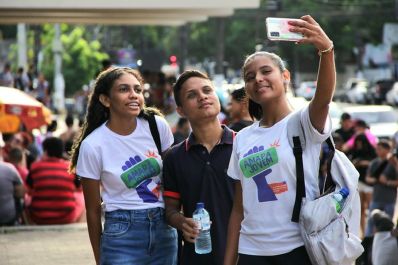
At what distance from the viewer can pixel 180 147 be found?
20.8 feet

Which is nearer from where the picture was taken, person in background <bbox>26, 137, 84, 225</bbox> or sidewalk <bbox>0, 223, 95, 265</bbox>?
sidewalk <bbox>0, 223, 95, 265</bbox>

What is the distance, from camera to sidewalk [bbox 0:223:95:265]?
11.0 meters

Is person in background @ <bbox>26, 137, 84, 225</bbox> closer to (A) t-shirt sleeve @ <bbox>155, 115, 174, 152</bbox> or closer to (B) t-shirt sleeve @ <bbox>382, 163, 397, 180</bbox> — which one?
(B) t-shirt sleeve @ <bbox>382, 163, 397, 180</bbox>

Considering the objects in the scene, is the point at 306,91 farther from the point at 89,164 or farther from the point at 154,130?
the point at 89,164

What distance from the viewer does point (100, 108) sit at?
21.9 ft

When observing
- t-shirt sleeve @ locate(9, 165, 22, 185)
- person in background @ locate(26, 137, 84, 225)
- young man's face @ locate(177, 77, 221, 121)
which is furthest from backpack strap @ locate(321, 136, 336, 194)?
t-shirt sleeve @ locate(9, 165, 22, 185)

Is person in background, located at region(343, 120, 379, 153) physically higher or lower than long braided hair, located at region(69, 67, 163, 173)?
lower

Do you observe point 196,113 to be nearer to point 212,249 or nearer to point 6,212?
point 212,249

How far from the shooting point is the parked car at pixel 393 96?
59.2m

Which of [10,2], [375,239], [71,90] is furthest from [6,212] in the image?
[71,90]

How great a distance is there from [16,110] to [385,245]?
8825mm

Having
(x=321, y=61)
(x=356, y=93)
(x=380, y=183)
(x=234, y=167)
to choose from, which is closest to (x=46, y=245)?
(x=380, y=183)

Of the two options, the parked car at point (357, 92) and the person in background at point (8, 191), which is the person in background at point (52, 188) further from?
the parked car at point (357, 92)

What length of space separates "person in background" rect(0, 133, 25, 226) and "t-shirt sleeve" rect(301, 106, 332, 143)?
900 cm
